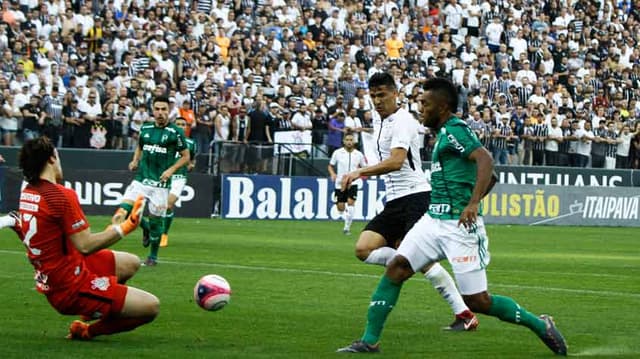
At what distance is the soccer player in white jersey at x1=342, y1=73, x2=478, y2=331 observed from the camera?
38.3ft

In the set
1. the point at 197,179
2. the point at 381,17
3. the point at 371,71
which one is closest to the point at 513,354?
the point at 197,179

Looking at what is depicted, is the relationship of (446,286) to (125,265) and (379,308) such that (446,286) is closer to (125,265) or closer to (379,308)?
(379,308)

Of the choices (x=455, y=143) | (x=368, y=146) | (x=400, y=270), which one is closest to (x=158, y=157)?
(x=400, y=270)

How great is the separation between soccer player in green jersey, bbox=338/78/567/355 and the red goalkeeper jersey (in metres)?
2.22

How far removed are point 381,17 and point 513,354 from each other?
32.4 m

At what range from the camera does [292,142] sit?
33.9 m

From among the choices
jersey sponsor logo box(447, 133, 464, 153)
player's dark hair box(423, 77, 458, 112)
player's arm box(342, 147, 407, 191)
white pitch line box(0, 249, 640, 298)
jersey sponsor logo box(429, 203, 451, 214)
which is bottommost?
white pitch line box(0, 249, 640, 298)

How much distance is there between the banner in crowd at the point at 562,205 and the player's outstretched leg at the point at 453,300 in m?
Result: 23.6

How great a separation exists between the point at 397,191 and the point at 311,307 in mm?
1688

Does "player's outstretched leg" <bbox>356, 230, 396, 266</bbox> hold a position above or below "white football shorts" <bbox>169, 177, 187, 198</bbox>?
above

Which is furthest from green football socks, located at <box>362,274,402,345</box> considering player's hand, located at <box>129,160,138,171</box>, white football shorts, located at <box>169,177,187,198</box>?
white football shorts, located at <box>169,177,187,198</box>

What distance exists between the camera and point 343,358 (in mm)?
9648

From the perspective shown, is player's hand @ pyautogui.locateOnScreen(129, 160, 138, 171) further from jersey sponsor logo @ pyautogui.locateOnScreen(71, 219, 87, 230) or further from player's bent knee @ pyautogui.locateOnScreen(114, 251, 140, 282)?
jersey sponsor logo @ pyautogui.locateOnScreen(71, 219, 87, 230)

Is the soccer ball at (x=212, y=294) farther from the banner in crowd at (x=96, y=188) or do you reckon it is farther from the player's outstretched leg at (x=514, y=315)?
the banner in crowd at (x=96, y=188)
